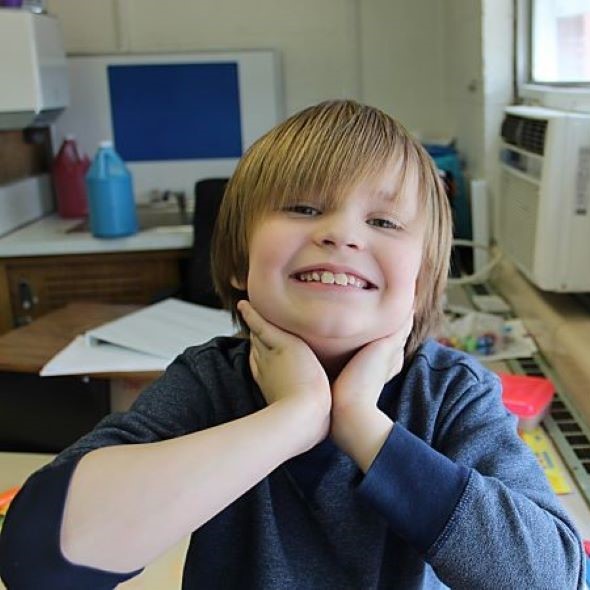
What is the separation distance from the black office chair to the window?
873 millimetres

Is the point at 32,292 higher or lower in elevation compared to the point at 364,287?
lower

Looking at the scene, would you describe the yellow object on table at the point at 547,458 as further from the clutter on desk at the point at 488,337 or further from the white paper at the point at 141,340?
the white paper at the point at 141,340

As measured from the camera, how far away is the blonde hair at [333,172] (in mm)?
702

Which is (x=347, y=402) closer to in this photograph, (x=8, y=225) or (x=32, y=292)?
(x=32, y=292)

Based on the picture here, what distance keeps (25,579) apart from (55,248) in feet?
5.70

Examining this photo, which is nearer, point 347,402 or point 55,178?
point 347,402

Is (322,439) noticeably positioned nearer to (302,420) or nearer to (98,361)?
(302,420)

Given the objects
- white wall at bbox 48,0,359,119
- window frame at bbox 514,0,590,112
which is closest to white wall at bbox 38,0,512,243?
white wall at bbox 48,0,359,119

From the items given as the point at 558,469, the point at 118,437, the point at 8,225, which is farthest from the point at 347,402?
the point at 8,225

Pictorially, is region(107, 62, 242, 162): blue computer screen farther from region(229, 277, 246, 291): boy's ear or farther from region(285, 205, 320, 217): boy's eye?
region(285, 205, 320, 217): boy's eye

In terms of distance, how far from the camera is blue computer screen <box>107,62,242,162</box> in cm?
273

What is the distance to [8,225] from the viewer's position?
241 centimetres

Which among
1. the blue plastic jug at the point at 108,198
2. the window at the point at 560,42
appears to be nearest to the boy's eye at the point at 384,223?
the window at the point at 560,42

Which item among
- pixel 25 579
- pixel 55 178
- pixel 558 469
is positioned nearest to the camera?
pixel 25 579
